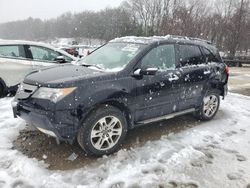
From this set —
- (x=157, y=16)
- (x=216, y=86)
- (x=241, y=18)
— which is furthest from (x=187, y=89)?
(x=157, y=16)

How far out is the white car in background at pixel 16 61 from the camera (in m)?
7.86

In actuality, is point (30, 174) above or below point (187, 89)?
below

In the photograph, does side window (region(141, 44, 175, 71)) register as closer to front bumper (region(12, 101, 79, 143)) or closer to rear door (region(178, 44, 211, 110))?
rear door (region(178, 44, 211, 110))

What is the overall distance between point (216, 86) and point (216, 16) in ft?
173

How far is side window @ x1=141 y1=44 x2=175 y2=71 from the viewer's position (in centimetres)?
497

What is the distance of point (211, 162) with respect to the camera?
4438 mm

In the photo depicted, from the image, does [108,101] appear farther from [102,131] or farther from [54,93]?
[54,93]

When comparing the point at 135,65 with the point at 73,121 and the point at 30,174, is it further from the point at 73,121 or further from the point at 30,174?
the point at 30,174

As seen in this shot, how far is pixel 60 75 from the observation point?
437 centimetres

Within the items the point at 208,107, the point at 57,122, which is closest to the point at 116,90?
the point at 57,122

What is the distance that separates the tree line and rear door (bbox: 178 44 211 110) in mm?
29917

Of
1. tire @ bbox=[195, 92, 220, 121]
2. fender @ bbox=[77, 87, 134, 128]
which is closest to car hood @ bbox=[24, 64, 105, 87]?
fender @ bbox=[77, 87, 134, 128]

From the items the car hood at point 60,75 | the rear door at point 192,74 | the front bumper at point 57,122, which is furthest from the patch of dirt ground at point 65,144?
the car hood at point 60,75

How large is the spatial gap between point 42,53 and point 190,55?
4673 millimetres
